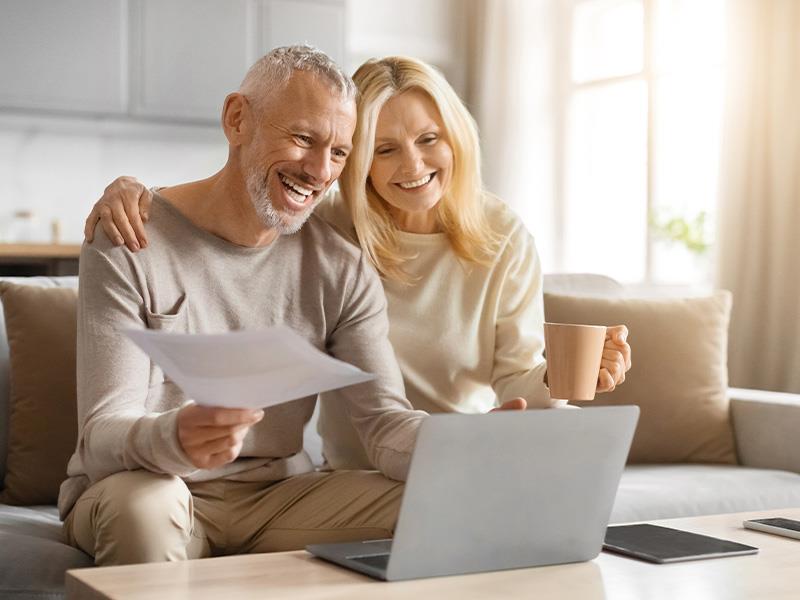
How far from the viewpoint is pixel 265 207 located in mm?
1837

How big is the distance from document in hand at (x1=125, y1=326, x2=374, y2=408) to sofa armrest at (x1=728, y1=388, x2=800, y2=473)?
72.3 inches

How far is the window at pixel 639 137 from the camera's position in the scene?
15.4 ft

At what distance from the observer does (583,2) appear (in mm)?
5477

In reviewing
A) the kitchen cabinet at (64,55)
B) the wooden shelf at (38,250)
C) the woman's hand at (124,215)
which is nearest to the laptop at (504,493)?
the woman's hand at (124,215)

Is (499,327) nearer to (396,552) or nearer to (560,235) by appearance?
(396,552)

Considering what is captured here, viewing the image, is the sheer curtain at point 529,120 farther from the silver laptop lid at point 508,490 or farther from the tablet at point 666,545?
the silver laptop lid at point 508,490

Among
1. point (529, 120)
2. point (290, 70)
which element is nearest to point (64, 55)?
point (529, 120)

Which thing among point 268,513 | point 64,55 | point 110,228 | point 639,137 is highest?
point 64,55

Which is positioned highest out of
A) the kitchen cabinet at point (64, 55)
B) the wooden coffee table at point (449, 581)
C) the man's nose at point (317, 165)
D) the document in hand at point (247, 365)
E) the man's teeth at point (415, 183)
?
the kitchen cabinet at point (64, 55)

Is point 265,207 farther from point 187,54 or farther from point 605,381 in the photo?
point 187,54

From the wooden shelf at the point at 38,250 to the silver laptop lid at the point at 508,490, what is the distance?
150 inches

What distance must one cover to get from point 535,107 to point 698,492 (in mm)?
3567

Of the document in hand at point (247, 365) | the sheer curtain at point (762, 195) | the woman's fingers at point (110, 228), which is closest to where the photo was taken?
the document in hand at point (247, 365)

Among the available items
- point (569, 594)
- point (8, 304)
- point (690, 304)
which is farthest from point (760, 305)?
point (569, 594)
